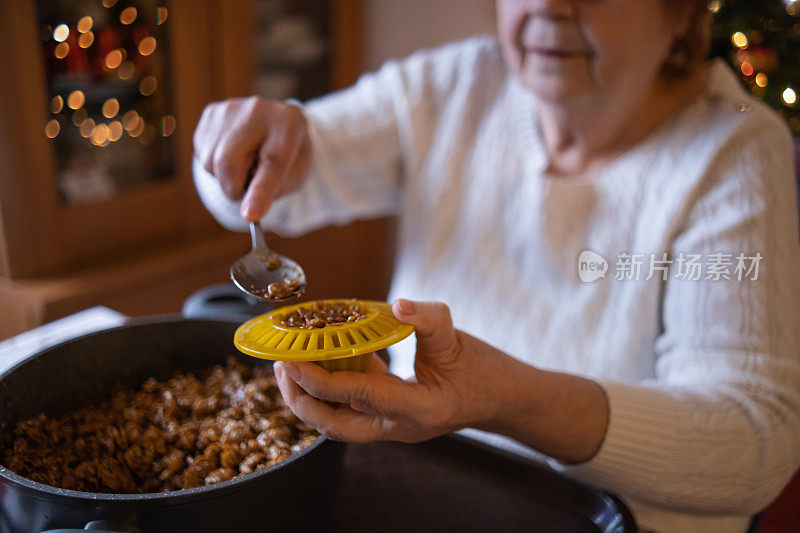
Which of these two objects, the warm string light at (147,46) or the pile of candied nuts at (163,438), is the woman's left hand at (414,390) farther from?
the warm string light at (147,46)

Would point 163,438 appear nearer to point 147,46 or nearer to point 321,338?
point 321,338

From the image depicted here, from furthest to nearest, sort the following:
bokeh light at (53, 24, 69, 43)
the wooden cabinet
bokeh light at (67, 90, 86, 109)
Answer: bokeh light at (67, 90, 86, 109)
bokeh light at (53, 24, 69, 43)
the wooden cabinet

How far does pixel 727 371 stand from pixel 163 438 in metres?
0.66

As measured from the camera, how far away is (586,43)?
0.90 m

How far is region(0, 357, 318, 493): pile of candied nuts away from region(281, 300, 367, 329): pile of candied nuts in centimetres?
12

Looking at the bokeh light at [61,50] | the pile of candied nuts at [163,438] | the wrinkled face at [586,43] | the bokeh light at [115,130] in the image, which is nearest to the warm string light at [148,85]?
the bokeh light at [115,130]

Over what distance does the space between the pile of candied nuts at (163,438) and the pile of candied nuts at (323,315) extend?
0.41 ft

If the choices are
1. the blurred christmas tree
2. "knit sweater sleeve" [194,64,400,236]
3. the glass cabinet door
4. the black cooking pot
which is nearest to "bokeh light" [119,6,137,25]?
the glass cabinet door

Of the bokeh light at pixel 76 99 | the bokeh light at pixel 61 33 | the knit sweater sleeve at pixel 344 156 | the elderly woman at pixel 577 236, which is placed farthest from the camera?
the bokeh light at pixel 76 99

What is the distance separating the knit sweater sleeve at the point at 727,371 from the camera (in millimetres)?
736

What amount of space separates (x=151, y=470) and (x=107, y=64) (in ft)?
5.10

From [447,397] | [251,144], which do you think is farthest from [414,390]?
[251,144]

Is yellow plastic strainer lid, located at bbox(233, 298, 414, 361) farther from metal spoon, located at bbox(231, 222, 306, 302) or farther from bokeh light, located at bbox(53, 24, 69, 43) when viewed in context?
bokeh light, located at bbox(53, 24, 69, 43)

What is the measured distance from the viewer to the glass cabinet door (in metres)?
1.67
